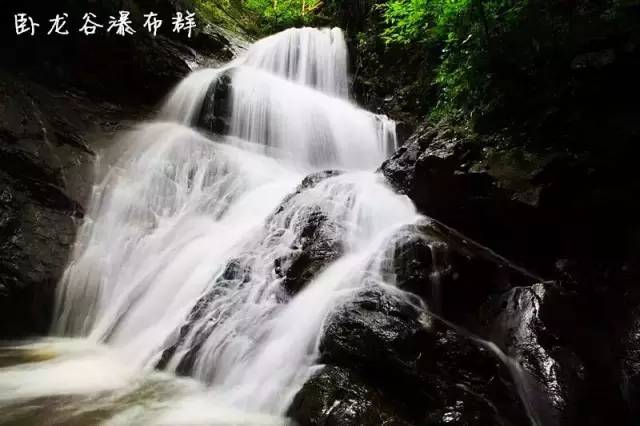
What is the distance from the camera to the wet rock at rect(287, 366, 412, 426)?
10.2ft

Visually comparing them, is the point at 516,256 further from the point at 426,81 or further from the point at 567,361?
the point at 426,81

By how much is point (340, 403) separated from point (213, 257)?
3428 millimetres

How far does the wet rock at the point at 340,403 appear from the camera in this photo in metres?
3.12

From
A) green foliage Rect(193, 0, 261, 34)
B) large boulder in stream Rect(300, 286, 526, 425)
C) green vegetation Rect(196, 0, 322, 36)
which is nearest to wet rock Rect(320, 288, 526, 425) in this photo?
large boulder in stream Rect(300, 286, 526, 425)

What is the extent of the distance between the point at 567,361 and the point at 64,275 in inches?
250

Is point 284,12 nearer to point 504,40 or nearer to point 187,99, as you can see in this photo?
point 187,99

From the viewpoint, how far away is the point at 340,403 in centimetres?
322

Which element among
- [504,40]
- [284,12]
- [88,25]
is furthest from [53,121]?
[284,12]

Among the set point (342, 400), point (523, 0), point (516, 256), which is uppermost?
point (523, 0)

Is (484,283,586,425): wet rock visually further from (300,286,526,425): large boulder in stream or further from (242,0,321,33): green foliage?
(242,0,321,33): green foliage

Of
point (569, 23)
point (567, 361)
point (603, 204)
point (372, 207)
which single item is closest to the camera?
point (567, 361)

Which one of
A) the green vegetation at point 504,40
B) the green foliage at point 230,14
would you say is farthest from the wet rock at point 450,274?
the green foliage at point 230,14

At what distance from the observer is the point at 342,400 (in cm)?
324

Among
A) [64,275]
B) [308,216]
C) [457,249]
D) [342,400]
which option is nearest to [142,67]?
[64,275]
